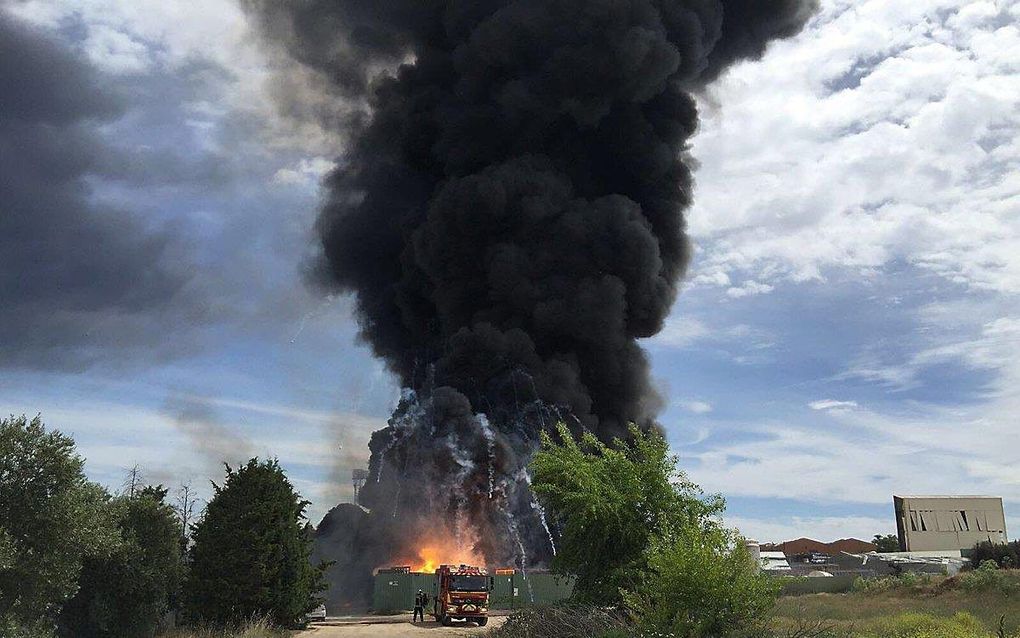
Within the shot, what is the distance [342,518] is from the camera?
4941 cm

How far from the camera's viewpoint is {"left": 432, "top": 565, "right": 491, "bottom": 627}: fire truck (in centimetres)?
3044

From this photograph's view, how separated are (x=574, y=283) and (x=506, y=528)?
14361 mm

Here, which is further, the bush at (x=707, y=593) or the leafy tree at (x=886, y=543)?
the leafy tree at (x=886, y=543)

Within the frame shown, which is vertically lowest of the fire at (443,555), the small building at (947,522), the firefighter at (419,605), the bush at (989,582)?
the firefighter at (419,605)

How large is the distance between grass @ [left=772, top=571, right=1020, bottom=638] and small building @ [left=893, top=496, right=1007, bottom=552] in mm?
35277

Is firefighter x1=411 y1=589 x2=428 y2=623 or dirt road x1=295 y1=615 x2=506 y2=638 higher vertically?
firefighter x1=411 y1=589 x2=428 y2=623

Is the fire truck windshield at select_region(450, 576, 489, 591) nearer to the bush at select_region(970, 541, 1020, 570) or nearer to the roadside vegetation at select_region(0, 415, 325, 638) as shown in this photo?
the roadside vegetation at select_region(0, 415, 325, 638)

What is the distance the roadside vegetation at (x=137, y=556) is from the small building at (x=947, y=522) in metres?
63.7

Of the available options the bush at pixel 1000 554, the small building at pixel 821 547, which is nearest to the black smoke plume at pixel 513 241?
the bush at pixel 1000 554

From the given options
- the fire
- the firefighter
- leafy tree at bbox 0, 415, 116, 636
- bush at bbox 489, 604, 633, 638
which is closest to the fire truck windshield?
the firefighter

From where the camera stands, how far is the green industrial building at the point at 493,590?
36.5 metres

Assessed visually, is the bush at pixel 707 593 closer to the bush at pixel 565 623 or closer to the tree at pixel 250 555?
the bush at pixel 565 623

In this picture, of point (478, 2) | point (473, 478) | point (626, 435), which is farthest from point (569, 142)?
point (473, 478)

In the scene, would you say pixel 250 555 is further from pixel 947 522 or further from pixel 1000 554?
pixel 947 522
